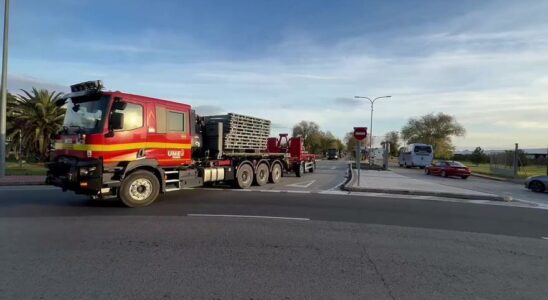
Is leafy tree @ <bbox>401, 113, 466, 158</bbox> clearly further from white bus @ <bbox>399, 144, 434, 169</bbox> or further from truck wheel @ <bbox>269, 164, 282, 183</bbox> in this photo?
truck wheel @ <bbox>269, 164, 282, 183</bbox>

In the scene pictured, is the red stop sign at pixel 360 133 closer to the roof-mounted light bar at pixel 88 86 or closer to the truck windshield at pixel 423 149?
the roof-mounted light bar at pixel 88 86

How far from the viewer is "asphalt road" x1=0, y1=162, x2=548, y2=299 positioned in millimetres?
4445

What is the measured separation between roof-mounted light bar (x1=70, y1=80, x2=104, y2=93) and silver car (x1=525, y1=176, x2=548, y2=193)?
2103 cm

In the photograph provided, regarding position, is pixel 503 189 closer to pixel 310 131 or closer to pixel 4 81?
pixel 4 81

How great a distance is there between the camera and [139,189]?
10.3m

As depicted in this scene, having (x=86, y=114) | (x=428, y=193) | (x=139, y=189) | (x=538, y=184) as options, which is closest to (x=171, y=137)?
(x=139, y=189)

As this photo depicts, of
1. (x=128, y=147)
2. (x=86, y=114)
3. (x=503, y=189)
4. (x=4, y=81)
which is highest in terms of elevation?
(x=4, y=81)

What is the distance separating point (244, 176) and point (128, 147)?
248 inches

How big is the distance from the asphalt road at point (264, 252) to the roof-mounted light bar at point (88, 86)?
3.21 metres

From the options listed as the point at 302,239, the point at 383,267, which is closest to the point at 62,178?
the point at 302,239

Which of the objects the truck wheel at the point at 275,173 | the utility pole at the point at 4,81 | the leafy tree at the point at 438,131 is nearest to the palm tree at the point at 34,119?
the utility pole at the point at 4,81

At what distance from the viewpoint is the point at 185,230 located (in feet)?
24.2

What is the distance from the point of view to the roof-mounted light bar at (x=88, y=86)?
9.93 m

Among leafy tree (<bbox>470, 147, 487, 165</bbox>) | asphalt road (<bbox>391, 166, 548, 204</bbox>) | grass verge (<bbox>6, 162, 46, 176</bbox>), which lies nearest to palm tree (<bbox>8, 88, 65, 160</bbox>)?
grass verge (<bbox>6, 162, 46, 176</bbox>)
